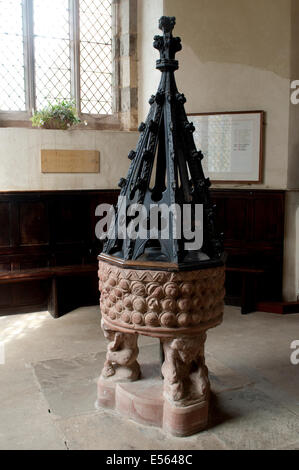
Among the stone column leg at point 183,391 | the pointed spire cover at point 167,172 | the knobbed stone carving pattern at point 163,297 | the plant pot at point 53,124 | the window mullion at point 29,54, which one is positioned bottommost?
the stone column leg at point 183,391

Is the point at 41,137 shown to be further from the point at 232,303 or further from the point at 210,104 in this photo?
the point at 232,303

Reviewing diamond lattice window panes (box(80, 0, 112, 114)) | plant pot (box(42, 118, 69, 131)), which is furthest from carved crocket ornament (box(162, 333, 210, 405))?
diamond lattice window panes (box(80, 0, 112, 114))

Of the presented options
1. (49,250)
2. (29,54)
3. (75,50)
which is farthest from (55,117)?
(49,250)

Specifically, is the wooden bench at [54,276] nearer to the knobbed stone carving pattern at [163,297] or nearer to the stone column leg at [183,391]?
the knobbed stone carving pattern at [163,297]

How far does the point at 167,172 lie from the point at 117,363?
1.27 m

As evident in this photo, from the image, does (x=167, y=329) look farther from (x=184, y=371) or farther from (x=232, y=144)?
(x=232, y=144)

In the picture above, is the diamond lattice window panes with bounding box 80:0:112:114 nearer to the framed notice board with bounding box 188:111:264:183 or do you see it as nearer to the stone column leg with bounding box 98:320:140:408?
the framed notice board with bounding box 188:111:264:183

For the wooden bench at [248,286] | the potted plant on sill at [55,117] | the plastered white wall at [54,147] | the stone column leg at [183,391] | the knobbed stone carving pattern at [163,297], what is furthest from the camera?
the potted plant on sill at [55,117]

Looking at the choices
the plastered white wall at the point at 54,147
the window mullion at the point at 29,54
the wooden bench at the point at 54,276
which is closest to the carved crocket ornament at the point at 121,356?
the wooden bench at the point at 54,276

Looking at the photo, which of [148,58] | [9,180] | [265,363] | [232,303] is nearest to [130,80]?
[148,58]

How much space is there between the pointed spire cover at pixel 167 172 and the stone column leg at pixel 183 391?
489 mm

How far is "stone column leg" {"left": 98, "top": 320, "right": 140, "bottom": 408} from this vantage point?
3.07 metres

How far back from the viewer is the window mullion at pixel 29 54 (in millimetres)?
5629

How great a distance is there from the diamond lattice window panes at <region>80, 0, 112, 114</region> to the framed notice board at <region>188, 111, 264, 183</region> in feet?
4.30
